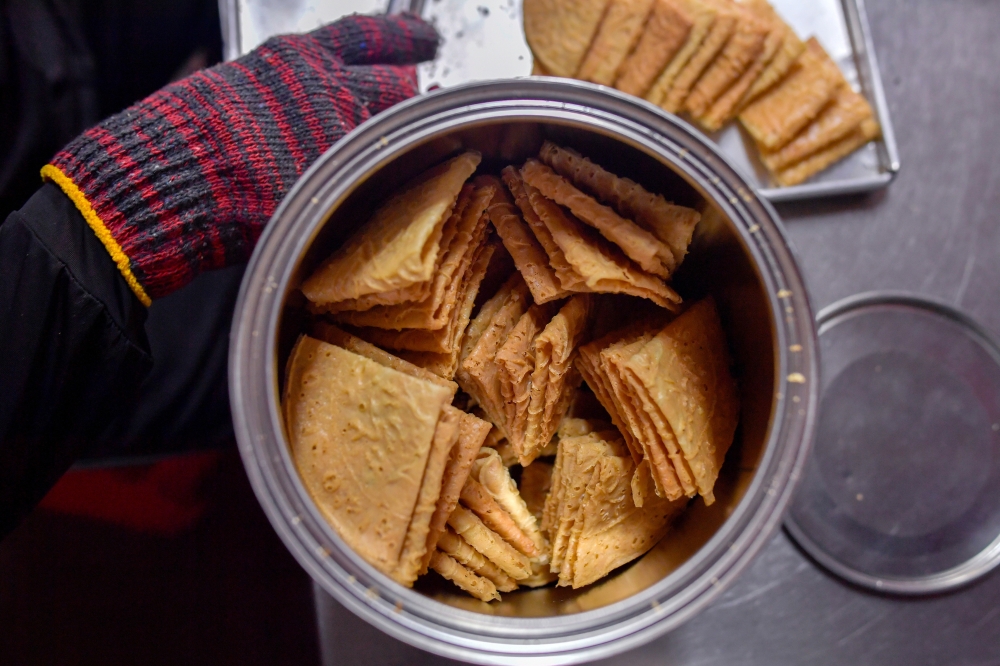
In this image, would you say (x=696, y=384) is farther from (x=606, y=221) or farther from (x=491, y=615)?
(x=491, y=615)

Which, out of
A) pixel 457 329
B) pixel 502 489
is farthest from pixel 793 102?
pixel 502 489

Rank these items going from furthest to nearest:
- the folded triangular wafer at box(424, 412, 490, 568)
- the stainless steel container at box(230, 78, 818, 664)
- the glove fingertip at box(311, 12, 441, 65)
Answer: the glove fingertip at box(311, 12, 441, 65), the folded triangular wafer at box(424, 412, 490, 568), the stainless steel container at box(230, 78, 818, 664)

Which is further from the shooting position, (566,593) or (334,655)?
(334,655)

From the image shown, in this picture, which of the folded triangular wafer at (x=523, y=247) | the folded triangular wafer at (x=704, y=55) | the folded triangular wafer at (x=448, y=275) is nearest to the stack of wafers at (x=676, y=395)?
the folded triangular wafer at (x=523, y=247)

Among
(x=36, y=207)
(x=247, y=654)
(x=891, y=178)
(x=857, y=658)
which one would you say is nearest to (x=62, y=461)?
(x=36, y=207)

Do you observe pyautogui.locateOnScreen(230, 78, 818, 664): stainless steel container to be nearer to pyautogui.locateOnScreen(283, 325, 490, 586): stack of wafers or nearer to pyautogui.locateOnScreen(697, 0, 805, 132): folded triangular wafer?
pyautogui.locateOnScreen(283, 325, 490, 586): stack of wafers

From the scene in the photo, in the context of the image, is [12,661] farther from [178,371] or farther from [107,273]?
[107,273]

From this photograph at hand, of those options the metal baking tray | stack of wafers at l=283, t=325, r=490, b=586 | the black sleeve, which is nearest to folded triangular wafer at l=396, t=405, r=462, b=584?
stack of wafers at l=283, t=325, r=490, b=586
